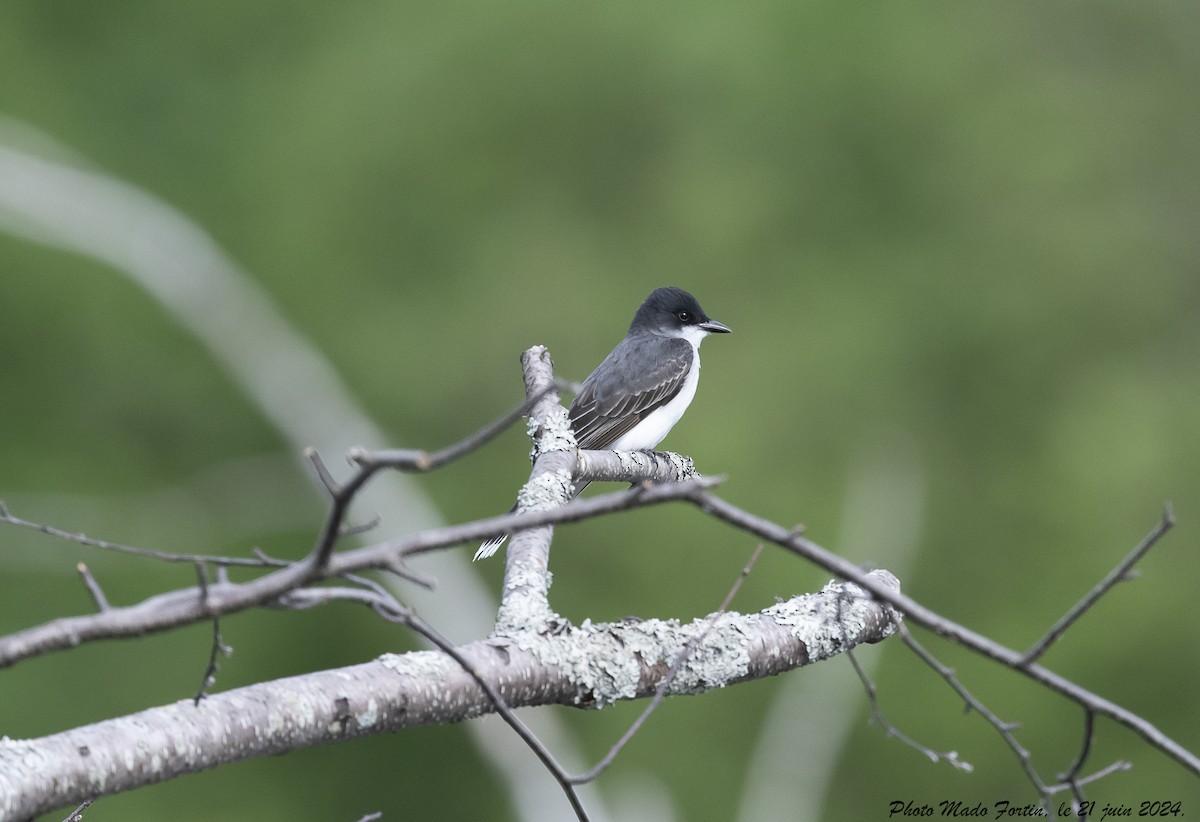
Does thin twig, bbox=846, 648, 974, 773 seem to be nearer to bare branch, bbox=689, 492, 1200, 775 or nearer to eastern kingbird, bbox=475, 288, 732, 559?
bare branch, bbox=689, 492, 1200, 775

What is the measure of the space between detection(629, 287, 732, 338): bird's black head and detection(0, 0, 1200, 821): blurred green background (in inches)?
110

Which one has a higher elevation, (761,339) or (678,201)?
(678,201)

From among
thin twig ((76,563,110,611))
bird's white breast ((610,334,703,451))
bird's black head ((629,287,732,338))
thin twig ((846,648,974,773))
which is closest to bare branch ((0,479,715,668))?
thin twig ((76,563,110,611))

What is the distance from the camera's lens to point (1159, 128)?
480 inches

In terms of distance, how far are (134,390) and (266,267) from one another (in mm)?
1676

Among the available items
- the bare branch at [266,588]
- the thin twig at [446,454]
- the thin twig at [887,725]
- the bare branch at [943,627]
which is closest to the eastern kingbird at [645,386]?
the thin twig at [887,725]

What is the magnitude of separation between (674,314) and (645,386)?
841mm

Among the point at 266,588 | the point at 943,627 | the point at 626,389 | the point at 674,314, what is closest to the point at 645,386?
the point at 626,389

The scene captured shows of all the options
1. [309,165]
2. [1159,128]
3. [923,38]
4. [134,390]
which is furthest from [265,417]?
[1159,128]

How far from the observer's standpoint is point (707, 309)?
10.2 meters

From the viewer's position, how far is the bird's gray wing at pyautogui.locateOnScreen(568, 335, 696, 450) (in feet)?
19.7

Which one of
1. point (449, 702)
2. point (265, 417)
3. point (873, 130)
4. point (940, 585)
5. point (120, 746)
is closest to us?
point (120, 746)

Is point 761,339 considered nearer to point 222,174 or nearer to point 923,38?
point 923,38

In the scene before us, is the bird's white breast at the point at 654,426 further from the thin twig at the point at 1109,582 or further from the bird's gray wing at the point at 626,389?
the thin twig at the point at 1109,582
